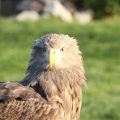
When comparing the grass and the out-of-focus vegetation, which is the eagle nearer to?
the grass

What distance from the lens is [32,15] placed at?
85.4 feet

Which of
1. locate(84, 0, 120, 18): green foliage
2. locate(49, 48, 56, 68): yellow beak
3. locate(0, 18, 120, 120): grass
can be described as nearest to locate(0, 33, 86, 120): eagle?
locate(49, 48, 56, 68): yellow beak

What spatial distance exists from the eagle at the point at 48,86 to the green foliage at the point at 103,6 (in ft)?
67.1

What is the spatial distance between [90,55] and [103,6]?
8.54 meters

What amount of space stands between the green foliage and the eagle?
20458 mm

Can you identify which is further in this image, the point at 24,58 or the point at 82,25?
the point at 82,25

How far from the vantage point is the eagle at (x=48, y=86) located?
676cm

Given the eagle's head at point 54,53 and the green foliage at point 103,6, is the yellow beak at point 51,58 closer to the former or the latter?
the eagle's head at point 54,53

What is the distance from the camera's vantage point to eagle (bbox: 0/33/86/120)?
6762 mm

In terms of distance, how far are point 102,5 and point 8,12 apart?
3.89 meters

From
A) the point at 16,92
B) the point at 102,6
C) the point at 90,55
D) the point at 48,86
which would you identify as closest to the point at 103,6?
the point at 102,6

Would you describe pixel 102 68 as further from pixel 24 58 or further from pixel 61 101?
pixel 61 101

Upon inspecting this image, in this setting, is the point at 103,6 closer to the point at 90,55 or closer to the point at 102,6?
the point at 102,6

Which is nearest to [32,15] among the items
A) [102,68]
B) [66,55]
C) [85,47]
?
[85,47]
